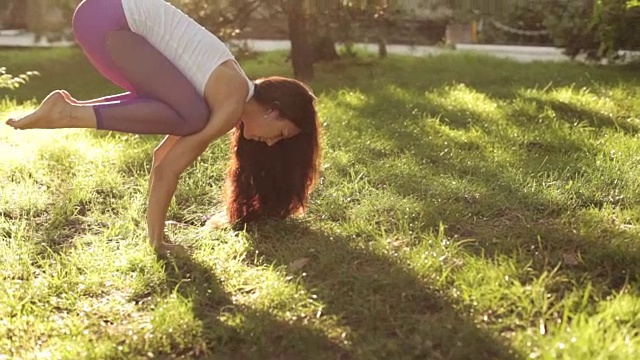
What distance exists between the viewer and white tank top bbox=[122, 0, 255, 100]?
303cm

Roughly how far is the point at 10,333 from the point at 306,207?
144 cm

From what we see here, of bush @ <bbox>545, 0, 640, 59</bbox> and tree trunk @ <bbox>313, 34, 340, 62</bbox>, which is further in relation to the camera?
tree trunk @ <bbox>313, 34, 340, 62</bbox>

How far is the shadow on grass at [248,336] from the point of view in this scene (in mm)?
2285

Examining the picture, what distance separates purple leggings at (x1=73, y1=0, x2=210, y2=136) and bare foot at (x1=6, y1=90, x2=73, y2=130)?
0.36 ft

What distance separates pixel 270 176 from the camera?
339 cm

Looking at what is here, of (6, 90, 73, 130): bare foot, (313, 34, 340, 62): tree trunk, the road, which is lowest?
the road

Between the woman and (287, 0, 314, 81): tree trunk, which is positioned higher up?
the woman

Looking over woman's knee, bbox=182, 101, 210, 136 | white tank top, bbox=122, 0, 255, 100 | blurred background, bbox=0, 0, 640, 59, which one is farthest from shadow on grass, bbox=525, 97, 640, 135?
woman's knee, bbox=182, 101, 210, 136

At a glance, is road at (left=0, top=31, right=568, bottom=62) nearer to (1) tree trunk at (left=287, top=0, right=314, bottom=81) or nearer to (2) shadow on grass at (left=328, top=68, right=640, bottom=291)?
(1) tree trunk at (left=287, top=0, right=314, bottom=81)

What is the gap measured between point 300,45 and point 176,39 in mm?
5472

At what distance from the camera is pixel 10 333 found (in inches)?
96.5

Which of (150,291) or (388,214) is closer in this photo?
(150,291)

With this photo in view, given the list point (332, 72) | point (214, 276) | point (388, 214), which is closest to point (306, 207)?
point (388, 214)

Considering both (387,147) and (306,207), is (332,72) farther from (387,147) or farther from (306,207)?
(306,207)
